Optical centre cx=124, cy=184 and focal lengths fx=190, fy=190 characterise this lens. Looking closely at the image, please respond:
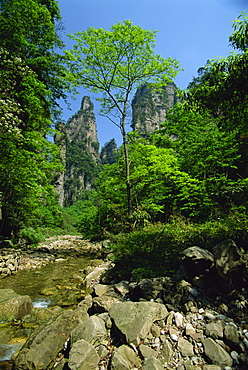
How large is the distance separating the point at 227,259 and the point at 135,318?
83.1 inches

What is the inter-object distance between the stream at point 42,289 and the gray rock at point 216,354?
3.44 meters

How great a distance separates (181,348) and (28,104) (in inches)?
535

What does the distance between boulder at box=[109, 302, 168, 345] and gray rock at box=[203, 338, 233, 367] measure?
890mm

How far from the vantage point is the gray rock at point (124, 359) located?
8.86ft

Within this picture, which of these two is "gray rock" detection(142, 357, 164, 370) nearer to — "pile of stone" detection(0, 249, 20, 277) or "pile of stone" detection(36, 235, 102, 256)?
"pile of stone" detection(0, 249, 20, 277)

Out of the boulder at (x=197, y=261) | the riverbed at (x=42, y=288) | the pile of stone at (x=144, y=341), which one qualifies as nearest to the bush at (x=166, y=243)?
the boulder at (x=197, y=261)

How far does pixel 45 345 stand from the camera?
10.6ft

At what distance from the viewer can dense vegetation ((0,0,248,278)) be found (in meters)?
4.91

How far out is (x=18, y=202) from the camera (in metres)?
11.3

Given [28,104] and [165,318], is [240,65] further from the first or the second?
[28,104]

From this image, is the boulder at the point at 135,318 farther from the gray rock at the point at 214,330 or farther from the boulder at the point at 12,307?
the boulder at the point at 12,307

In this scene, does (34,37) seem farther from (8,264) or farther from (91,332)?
(91,332)

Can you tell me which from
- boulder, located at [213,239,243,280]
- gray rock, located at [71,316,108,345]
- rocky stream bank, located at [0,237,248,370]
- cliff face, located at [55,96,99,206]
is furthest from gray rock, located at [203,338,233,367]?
cliff face, located at [55,96,99,206]

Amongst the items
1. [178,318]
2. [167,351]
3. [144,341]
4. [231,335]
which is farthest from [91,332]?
[231,335]
